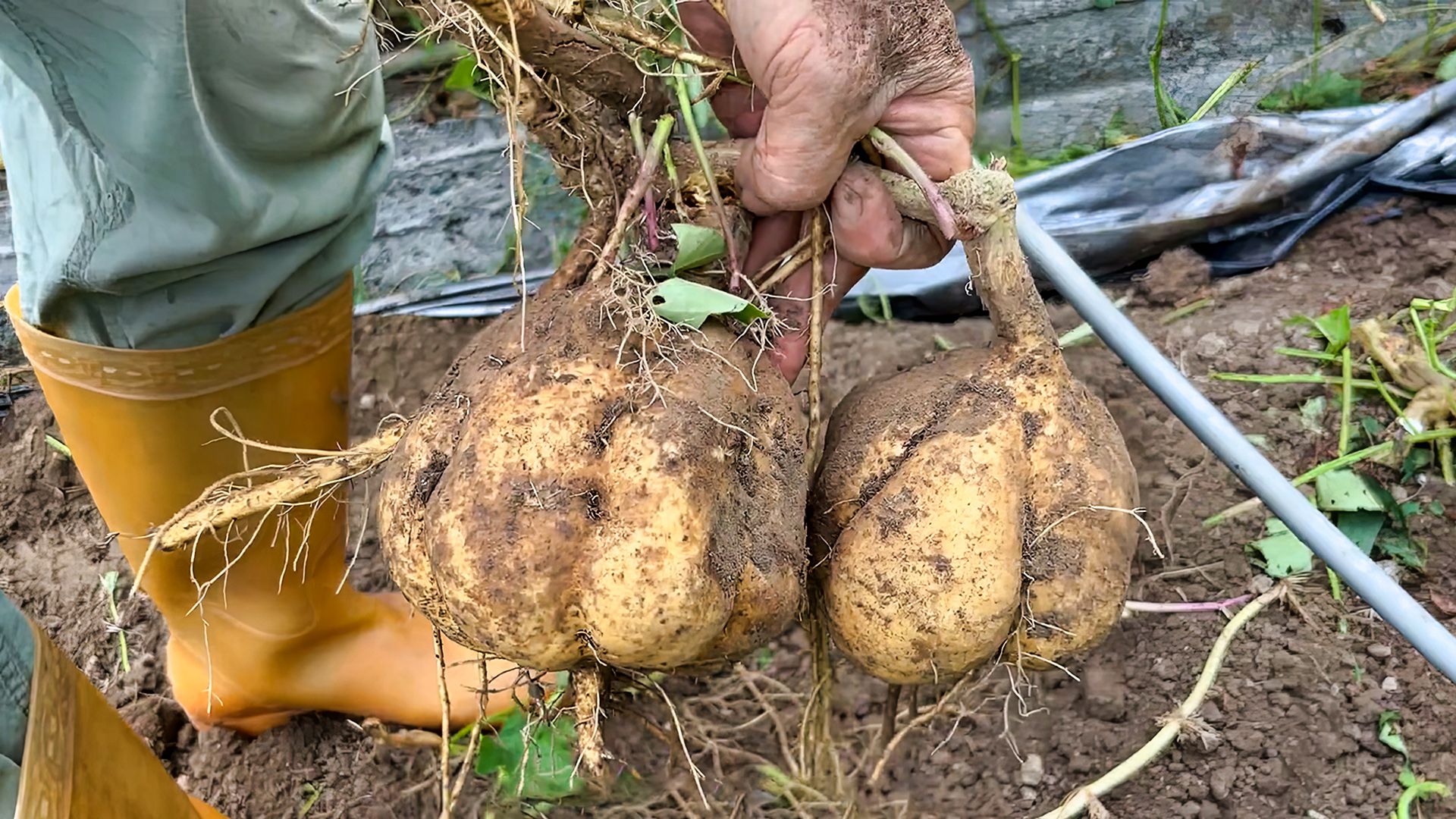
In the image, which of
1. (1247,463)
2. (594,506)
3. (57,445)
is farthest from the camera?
(57,445)

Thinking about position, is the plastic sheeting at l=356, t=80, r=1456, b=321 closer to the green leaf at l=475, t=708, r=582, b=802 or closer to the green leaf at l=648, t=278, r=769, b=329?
the green leaf at l=475, t=708, r=582, b=802

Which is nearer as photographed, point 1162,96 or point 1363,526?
point 1363,526

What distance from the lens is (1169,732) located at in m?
1.25

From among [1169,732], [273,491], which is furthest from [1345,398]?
[273,491]

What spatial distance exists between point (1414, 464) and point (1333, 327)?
0.26 metres

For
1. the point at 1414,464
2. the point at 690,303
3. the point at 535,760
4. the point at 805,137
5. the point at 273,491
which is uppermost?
the point at 805,137

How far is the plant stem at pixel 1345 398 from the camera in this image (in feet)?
5.17

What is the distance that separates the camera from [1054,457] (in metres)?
0.97

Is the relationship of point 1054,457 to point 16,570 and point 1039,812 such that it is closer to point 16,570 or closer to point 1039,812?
point 1039,812

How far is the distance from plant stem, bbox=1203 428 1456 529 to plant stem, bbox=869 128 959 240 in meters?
0.86

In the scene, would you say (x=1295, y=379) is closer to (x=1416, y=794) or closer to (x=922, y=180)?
(x=1416, y=794)

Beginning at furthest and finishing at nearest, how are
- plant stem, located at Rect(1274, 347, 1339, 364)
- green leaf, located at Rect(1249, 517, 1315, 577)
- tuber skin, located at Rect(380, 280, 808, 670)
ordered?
1. plant stem, located at Rect(1274, 347, 1339, 364)
2. green leaf, located at Rect(1249, 517, 1315, 577)
3. tuber skin, located at Rect(380, 280, 808, 670)

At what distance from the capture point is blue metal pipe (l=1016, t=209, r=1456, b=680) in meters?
0.98

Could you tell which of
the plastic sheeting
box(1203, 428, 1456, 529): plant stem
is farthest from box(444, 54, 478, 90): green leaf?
box(1203, 428, 1456, 529): plant stem
